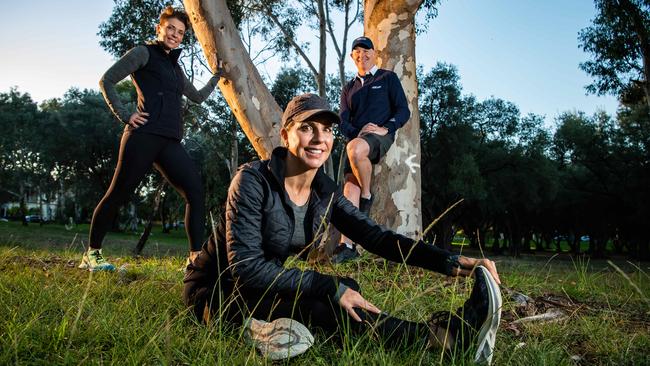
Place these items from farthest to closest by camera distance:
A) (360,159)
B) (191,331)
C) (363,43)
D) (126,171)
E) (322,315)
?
(363,43), (360,159), (126,171), (191,331), (322,315)

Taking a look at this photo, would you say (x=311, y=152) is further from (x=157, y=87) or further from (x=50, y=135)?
(x=50, y=135)

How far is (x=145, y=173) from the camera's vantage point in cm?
353

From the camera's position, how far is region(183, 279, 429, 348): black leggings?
1.82 m

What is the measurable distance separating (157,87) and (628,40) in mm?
15116

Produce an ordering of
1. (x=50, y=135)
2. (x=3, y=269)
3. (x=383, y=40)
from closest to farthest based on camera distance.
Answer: (x=3, y=269)
(x=383, y=40)
(x=50, y=135)

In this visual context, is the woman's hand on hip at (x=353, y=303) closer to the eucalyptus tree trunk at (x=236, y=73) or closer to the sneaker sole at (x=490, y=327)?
the sneaker sole at (x=490, y=327)

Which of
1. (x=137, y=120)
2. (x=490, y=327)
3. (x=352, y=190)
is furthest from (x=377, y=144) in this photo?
(x=490, y=327)

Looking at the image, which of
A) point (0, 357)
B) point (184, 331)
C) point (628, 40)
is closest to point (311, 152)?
point (184, 331)

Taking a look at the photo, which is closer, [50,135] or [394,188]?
[394,188]

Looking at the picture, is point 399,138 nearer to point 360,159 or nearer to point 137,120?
point 360,159

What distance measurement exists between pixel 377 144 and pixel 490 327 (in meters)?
2.53

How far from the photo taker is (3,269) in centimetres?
358

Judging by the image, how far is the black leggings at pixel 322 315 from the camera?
1.82m

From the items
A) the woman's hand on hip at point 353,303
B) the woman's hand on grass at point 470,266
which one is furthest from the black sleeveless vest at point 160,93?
the woman's hand on grass at point 470,266
